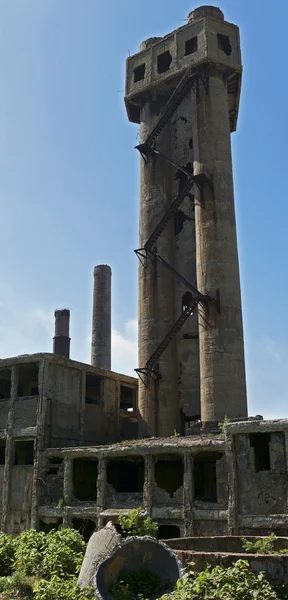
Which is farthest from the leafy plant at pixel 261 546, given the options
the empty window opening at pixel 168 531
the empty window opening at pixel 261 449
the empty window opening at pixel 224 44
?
the empty window opening at pixel 224 44

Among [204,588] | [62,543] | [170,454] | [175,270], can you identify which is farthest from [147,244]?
[204,588]

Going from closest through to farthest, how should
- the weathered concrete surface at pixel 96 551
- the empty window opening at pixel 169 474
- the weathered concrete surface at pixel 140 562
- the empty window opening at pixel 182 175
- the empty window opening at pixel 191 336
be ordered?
1. the weathered concrete surface at pixel 140 562
2. the weathered concrete surface at pixel 96 551
3. the empty window opening at pixel 169 474
4. the empty window opening at pixel 191 336
5. the empty window opening at pixel 182 175

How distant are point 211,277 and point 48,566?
1609 centimetres

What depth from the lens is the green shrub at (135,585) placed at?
11.2 m

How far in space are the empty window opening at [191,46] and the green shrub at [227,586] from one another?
27773 millimetres

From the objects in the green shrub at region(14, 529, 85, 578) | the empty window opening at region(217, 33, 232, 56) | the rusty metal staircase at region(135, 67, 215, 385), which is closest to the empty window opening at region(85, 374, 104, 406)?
the rusty metal staircase at region(135, 67, 215, 385)

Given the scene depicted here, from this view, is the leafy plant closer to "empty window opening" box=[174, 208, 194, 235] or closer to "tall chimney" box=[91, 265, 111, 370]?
"empty window opening" box=[174, 208, 194, 235]

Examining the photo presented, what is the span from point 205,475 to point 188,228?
13748 millimetres

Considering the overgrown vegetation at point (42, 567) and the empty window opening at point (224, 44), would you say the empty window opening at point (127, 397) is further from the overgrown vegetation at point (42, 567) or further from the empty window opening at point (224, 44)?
the empty window opening at point (224, 44)

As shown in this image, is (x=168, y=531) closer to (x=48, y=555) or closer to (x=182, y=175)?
(x=48, y=555)

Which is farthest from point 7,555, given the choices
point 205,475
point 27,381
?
point 27,381

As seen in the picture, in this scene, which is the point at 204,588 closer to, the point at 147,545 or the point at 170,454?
the point at 147,545

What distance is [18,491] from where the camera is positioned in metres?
24.0

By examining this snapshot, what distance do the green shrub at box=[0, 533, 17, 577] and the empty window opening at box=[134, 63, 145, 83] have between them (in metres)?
26.4
